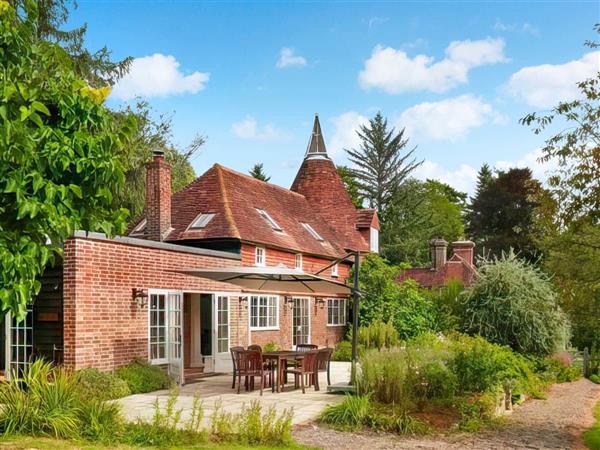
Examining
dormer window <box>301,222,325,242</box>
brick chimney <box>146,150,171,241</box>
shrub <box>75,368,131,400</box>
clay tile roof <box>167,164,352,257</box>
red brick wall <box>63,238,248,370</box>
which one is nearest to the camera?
shrub <box>75,368,131,400</box>

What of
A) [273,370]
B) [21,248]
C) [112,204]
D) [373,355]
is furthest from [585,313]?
[21,248]

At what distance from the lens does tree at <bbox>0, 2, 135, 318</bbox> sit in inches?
227

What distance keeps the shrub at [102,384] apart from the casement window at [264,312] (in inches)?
266

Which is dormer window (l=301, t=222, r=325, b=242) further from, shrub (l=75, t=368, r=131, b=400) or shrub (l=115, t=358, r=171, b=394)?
shrub (l=75, t=368, r=131, b=400)

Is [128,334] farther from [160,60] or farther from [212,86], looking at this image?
[160,60]

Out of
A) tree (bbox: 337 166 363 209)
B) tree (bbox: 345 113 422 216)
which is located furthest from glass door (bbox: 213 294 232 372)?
tree (bbox: 345 113 422 216)

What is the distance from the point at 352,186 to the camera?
51250 mm

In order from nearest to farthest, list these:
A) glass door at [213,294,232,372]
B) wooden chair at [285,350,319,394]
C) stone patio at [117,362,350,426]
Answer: stone patio at [117,362,350,426] < wooden chair at [285,350,319,394] < glass door at [213,294,232,372]

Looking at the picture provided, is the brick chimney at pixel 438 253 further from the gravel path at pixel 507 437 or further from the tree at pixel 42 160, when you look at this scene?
the tree at pixel 42 160

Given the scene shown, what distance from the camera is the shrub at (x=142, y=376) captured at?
13609mm

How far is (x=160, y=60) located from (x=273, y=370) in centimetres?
1647

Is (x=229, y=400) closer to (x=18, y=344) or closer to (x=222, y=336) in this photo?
(x=18, y=344)

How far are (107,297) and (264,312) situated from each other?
7.27 m

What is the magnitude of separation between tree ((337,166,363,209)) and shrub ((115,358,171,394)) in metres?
33.9
